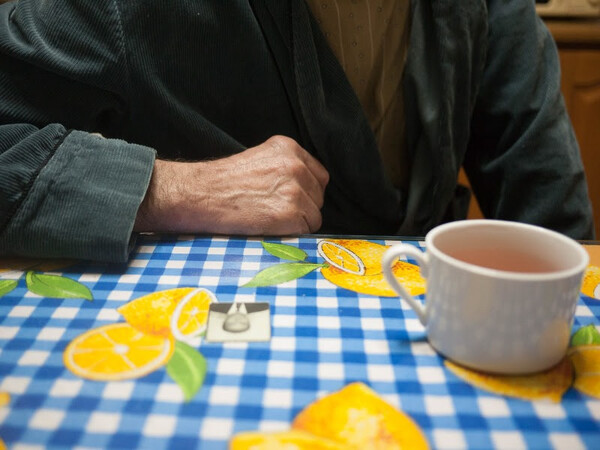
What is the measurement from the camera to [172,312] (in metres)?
0.43

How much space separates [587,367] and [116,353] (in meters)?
0.32

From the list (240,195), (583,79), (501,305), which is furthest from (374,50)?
(583,79)

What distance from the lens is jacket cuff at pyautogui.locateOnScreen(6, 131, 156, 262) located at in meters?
0.51

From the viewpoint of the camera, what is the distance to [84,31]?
677 mm

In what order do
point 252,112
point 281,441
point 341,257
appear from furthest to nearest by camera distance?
1. point 252,112
2. point 341,257
3. point 281,441

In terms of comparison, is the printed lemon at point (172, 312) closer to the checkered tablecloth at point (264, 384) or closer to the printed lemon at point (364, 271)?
the checkered tablecloth at point (264, 384)

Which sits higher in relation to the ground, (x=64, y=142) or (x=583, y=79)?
(x=64, y=142)

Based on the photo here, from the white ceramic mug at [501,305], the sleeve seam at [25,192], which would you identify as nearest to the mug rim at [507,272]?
the white ceramic mug at [501,305]

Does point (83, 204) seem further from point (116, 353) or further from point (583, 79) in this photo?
point (583, 79)

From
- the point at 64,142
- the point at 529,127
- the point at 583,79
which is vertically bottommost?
the point at 583,79

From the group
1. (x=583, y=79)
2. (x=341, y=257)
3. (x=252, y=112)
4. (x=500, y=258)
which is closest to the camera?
(x=500, y=258)

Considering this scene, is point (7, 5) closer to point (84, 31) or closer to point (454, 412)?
point (84, 31)

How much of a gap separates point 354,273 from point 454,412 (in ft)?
0.61

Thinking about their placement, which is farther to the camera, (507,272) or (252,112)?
(252,112)
